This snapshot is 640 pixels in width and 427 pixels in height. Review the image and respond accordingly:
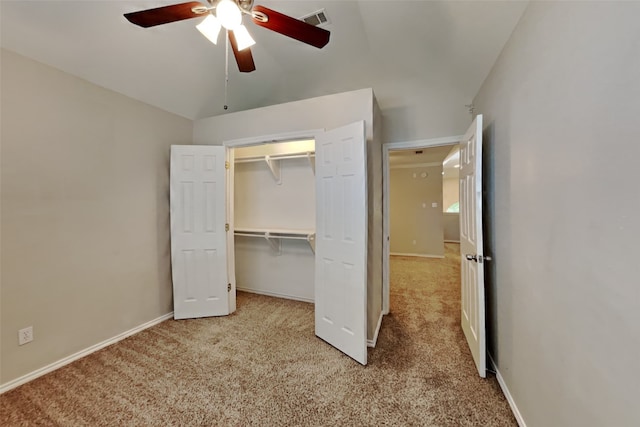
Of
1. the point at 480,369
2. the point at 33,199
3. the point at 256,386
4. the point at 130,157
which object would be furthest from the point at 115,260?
the point at 480,369

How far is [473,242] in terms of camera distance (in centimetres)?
207

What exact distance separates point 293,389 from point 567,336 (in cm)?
165

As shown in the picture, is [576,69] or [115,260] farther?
[115,260]

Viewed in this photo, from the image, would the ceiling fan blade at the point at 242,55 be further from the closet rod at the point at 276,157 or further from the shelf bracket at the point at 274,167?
the shelf bracket at the point at 274,167

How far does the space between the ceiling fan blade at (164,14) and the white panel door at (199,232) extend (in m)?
1.61

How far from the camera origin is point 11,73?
185cm

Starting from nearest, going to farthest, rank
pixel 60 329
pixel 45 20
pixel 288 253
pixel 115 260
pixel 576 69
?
pixel 576 69, pixel 45 20, pixel 60 329, pixel 115 260, pixel 288 253

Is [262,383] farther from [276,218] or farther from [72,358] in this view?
[276,218]

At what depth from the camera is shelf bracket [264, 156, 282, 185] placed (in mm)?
3408

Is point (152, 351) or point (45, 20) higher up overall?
point (45, 20)

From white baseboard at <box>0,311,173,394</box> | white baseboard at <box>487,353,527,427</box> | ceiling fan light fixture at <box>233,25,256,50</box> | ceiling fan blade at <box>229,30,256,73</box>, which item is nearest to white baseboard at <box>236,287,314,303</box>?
white baseboard at <box>0,311,173,394</box>

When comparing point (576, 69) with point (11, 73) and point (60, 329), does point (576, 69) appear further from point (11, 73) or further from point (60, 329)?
point (60, 329)

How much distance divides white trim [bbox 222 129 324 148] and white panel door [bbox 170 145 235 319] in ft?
0.50

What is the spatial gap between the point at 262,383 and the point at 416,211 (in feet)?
18.8
